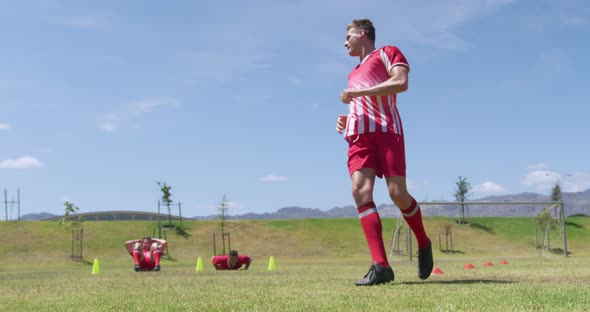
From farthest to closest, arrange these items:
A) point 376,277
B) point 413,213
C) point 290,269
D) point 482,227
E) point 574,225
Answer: point 574,225
point 482,227
point 290,269
point 413,213
point 376,277

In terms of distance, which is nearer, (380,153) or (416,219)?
(380,153)

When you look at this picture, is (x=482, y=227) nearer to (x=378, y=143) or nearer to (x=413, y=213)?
(x=413, y=213)

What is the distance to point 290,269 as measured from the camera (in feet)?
45.8

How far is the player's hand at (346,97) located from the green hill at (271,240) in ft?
138

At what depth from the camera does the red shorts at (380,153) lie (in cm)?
630

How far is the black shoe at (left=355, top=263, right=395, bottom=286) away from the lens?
6.01 m

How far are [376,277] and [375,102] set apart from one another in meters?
1.71

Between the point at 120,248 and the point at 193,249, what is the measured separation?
5838mm

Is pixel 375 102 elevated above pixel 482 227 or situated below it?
above

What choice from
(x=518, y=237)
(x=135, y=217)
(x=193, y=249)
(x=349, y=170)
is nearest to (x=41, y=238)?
(x=193, y=249)

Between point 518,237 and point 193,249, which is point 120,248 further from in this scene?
point 518,237

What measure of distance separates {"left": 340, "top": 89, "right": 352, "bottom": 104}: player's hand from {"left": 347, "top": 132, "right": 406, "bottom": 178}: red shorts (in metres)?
0.39

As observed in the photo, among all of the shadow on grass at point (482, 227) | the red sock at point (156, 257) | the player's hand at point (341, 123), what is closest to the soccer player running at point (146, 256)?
the red sock at point (156, 257)

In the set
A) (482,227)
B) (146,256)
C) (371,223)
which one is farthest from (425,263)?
(482,227)
